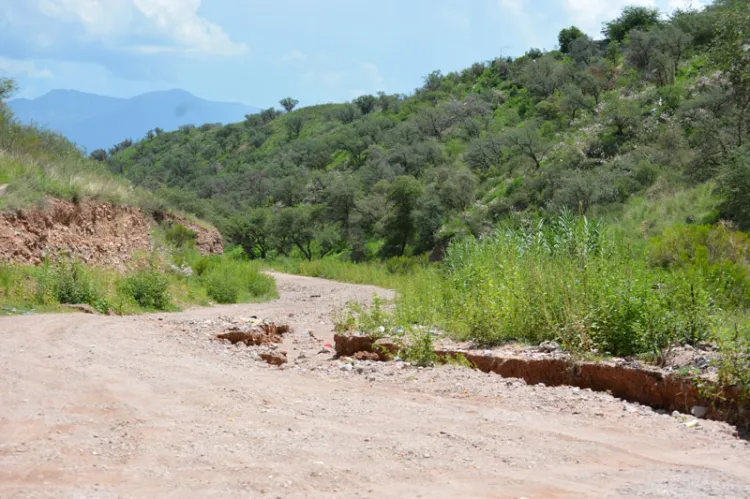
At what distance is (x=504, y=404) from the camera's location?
5750 millimetres

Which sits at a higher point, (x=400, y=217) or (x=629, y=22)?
(x=629, y=22)

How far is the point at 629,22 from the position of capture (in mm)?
73000

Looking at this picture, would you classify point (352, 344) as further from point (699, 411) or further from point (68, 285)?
point (68, 285)

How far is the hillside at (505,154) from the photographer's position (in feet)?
93.5

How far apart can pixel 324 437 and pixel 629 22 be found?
8041 cm

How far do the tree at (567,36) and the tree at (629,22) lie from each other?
5350 mm

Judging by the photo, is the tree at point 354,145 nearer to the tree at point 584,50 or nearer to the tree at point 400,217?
the tree at point 584,50

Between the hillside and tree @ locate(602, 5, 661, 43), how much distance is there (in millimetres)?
156

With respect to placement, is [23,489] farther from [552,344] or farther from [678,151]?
[678,151]

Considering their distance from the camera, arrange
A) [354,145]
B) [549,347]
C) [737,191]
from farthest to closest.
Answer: [354,145] < [737,191] < [549,347]

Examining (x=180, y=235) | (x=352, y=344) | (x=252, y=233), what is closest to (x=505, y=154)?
(x=252, y=233)

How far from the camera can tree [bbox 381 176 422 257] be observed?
4750cm

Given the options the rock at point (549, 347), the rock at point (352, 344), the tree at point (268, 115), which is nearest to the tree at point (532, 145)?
the rock at point (352, 344)

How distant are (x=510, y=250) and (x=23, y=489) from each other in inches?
333
